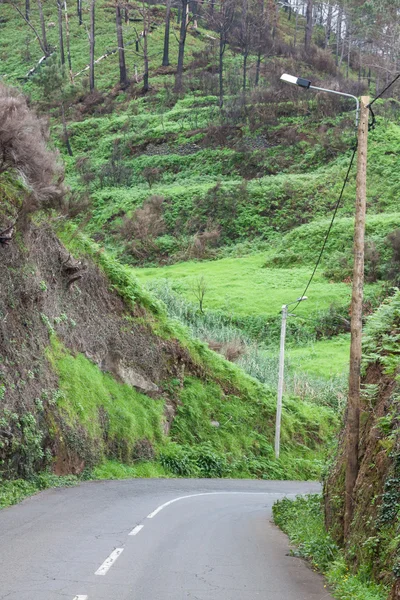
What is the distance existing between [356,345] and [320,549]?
3.07 m

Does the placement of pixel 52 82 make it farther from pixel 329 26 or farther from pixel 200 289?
pixel 329 26

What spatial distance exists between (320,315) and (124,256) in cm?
1656

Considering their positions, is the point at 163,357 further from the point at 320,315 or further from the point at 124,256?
the point at 124,256

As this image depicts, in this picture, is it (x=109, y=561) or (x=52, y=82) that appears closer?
(x=109, y=561)

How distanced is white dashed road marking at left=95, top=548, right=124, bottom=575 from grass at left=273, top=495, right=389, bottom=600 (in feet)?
8.69

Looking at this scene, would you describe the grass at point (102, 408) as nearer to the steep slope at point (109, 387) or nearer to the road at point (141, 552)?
the steep slope at point (109, 387)

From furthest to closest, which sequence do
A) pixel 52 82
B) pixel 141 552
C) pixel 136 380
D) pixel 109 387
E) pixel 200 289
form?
1. pixel 52 82
2. pixel 200 289
3. pixel 136 380
4. pixel 109 387
5. pixel 141 552

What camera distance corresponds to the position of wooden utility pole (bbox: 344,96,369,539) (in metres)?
11.4

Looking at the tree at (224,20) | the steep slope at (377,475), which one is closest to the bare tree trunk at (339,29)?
the tree at (224,20)

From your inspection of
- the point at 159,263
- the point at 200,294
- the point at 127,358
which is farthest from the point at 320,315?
the point at 127,358

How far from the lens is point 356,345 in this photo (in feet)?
39.2

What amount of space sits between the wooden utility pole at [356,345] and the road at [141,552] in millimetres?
1411

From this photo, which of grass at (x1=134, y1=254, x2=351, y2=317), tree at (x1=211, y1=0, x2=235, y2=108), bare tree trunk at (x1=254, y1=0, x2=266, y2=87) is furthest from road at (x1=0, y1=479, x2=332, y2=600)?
tree at (x1=211, y1=0, x2=235, y2=108)

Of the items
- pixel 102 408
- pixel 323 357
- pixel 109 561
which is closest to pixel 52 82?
pixel 323 357
